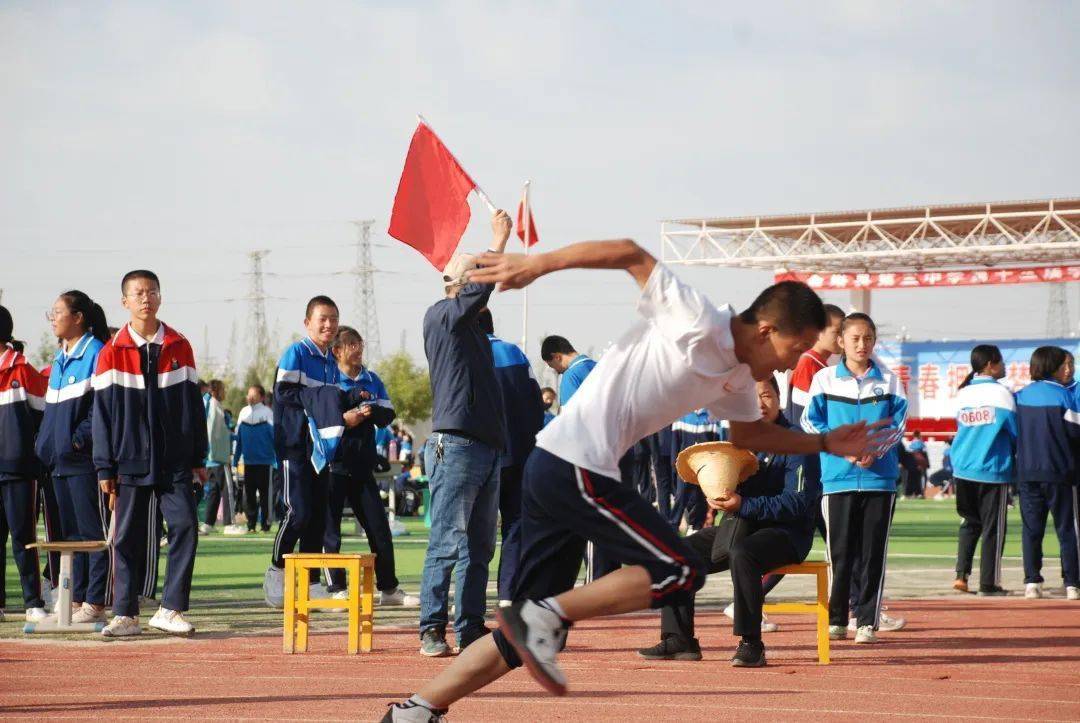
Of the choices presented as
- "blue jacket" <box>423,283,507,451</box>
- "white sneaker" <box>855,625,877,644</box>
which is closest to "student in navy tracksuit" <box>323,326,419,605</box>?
"blue jacket" <box>423,283,507,451</box>

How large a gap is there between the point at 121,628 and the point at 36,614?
4.38 feet

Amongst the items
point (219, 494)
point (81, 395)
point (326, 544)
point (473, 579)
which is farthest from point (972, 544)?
point (219, 494)

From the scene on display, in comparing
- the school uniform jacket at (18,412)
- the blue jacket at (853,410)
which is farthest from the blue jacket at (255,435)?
the blue jacket at (853,410)

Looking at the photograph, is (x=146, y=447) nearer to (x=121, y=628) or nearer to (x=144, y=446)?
(x=144, y=446)

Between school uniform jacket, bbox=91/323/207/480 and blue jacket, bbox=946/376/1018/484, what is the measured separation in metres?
7.73

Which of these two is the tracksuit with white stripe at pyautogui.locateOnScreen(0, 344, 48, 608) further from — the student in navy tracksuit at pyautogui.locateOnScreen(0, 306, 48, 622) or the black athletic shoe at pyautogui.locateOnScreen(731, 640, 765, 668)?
the black athletic shoe at pyautogui.locateOnScreen(731, 640, 765, 668)

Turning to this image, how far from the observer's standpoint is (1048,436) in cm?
1451

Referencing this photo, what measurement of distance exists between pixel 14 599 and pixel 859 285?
160ft

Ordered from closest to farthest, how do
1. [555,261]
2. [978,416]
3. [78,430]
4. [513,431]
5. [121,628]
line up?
[555,261] → [121,628] → [78,430] → [513,431] → [978,416]

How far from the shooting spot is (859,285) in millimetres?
58469

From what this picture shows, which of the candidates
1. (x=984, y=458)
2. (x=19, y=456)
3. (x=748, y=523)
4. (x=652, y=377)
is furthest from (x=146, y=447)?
(x=984, y=458)

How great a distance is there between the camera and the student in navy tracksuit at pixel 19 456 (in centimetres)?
1150

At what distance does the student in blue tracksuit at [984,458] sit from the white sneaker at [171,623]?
301 inches

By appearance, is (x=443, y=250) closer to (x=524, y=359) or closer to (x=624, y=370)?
(x=524, y=359)
